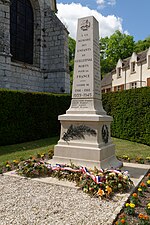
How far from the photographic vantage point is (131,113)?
9.84 metres

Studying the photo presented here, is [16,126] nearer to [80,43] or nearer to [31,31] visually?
[80,43]

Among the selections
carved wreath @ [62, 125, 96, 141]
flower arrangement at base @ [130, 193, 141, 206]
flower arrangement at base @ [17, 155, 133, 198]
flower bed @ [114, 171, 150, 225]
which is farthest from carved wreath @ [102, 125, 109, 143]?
flower arrangement at base @ [130, 193, 141, 206]

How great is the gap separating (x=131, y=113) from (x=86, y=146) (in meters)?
5.60

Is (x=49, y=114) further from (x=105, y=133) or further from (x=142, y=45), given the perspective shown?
(x=142, y=45)

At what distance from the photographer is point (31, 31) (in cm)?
1415

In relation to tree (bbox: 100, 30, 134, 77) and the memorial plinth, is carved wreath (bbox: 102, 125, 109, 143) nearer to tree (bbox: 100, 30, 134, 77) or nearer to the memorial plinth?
the memorial plinth

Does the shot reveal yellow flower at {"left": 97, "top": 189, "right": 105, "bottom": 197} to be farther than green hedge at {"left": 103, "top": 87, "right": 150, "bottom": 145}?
No

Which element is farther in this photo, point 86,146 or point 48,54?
point 48,54

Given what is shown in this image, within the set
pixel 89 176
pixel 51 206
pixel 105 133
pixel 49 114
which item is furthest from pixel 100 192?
pixel 49 114

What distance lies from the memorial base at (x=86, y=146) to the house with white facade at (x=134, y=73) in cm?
1830

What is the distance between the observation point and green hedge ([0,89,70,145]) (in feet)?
28.9

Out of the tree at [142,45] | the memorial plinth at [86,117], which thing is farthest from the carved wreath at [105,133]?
the tree at [142,45]

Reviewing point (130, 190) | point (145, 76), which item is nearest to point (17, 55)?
point (130, 190)

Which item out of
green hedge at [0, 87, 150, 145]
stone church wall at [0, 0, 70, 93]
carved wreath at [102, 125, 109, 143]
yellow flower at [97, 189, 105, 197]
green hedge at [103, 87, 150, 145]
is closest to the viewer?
yellow flower at [97, 189, 105, 197]
